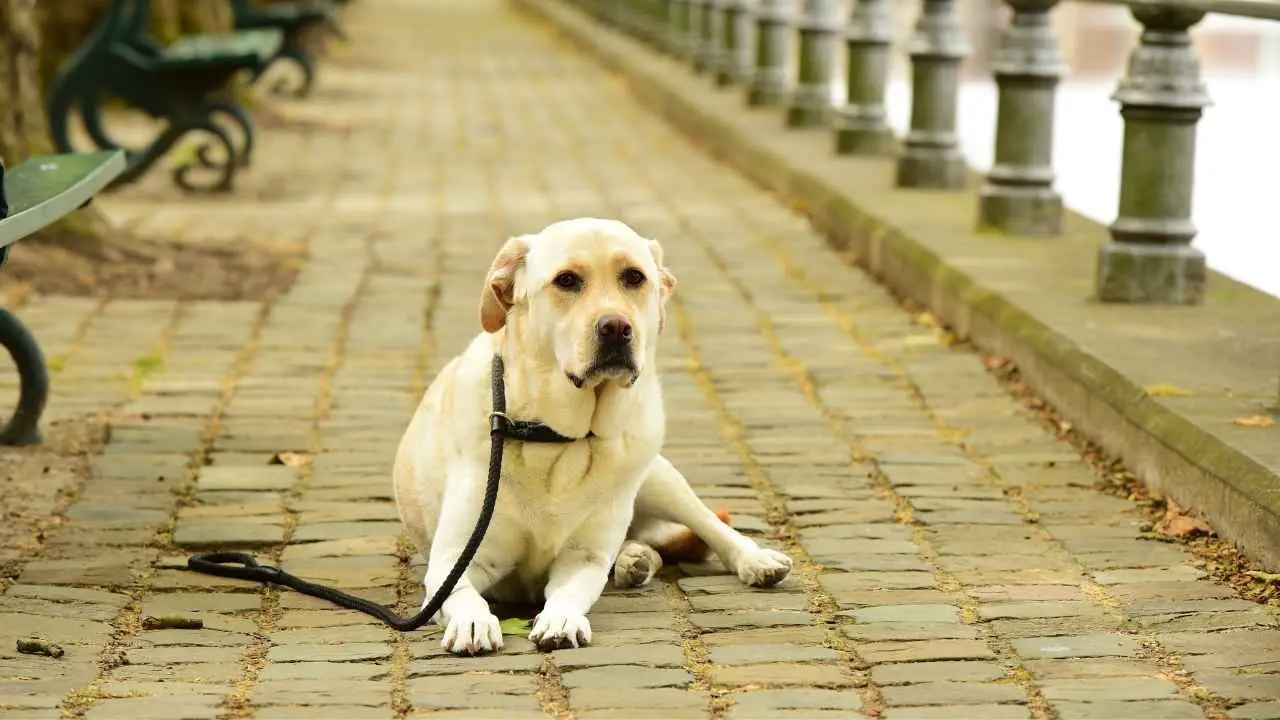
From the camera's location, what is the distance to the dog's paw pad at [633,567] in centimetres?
537

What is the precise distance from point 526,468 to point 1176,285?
3794mm

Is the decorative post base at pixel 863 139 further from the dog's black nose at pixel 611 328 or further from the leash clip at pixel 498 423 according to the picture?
the dog's black nose at pixel 611 328

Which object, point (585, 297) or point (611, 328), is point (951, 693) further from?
point (585, 297)

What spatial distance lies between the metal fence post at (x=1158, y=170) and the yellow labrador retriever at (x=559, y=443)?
316 cm


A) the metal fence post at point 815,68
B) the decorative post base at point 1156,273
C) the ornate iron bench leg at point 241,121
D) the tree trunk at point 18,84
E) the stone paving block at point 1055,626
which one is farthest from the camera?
the metal fence post at point 815,68

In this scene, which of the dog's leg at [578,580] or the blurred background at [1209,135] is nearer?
the dog's leg at [578,580]

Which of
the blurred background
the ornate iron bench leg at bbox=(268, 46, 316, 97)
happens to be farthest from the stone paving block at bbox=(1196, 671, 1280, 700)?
the ornate iron bench leg at bbox=(268, 46, 316, 97)

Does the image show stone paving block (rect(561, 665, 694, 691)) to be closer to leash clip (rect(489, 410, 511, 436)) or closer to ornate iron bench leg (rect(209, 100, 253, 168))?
leash clip (rect(489, 410, 511, 436))

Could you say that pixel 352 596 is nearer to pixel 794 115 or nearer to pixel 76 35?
pixel 794 115

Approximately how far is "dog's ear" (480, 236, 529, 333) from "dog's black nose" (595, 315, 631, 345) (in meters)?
0.31

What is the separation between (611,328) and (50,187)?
257 cm

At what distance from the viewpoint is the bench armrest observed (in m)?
5.93

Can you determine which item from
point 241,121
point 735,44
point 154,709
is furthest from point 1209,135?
point 154,709

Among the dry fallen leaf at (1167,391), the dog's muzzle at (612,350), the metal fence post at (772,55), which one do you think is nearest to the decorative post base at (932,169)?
the dry fallen leaf at (1167,391)
